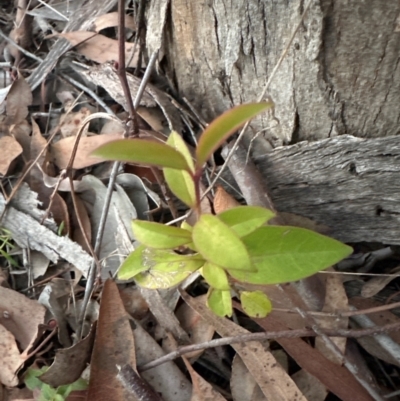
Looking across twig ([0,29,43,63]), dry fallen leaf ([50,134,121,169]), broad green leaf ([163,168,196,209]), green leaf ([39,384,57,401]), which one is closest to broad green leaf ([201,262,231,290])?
broad green leaf ([163,168,196,209])

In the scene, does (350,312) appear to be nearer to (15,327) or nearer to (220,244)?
(220,244)

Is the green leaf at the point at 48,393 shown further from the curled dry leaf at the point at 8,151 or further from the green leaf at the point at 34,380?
the curled dry leaf at the point at 8,151

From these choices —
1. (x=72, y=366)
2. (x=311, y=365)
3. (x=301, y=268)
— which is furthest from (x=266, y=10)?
(x=72, y=366)

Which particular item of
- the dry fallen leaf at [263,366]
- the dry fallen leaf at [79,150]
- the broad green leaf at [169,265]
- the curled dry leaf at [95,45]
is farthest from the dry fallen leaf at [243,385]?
the curled dry leaf at [95,45]

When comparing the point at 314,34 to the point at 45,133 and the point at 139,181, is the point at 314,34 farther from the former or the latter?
the point at 45,133

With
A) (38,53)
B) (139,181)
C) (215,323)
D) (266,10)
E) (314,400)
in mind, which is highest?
(266,10)

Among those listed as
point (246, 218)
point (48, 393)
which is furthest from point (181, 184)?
point (48, 393)
